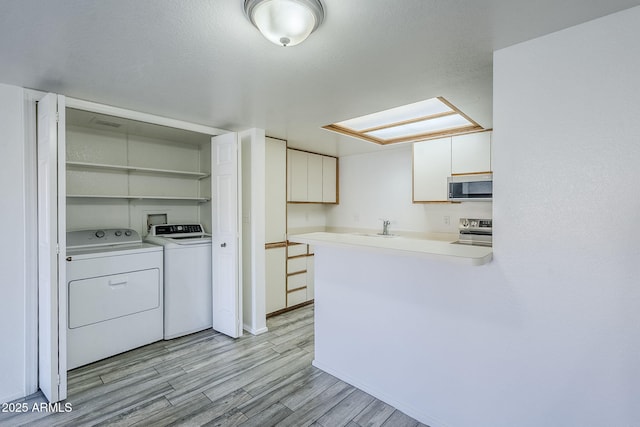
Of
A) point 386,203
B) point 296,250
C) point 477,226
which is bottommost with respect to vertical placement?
point 296,250

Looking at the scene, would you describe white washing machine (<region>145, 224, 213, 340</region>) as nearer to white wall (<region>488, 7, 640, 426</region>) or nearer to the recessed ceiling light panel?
the recessed ceiling light panel

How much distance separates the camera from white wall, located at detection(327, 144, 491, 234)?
148 inches

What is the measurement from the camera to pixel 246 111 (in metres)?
2.63

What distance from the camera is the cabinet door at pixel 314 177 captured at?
14.3 ft

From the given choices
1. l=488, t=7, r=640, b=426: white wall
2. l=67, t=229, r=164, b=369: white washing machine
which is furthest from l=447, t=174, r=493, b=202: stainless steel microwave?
l=67, t=229, r=164, b=369: white washing machine

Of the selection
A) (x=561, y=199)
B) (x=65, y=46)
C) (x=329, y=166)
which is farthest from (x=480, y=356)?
(x=329, y=166)

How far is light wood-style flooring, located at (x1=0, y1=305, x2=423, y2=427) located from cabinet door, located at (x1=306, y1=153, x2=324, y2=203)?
2.12 m

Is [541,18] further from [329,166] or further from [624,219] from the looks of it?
[329,166]

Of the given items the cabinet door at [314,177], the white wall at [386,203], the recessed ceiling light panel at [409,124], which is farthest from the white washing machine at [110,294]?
the white wall at [386,203]

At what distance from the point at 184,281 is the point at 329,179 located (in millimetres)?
2555

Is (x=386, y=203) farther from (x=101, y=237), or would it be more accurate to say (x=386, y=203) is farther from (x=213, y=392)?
(x=101, y=237)

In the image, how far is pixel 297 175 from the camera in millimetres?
4160

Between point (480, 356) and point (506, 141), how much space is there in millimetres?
1194

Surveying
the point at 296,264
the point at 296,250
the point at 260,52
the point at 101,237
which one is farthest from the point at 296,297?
the point at 260,52
